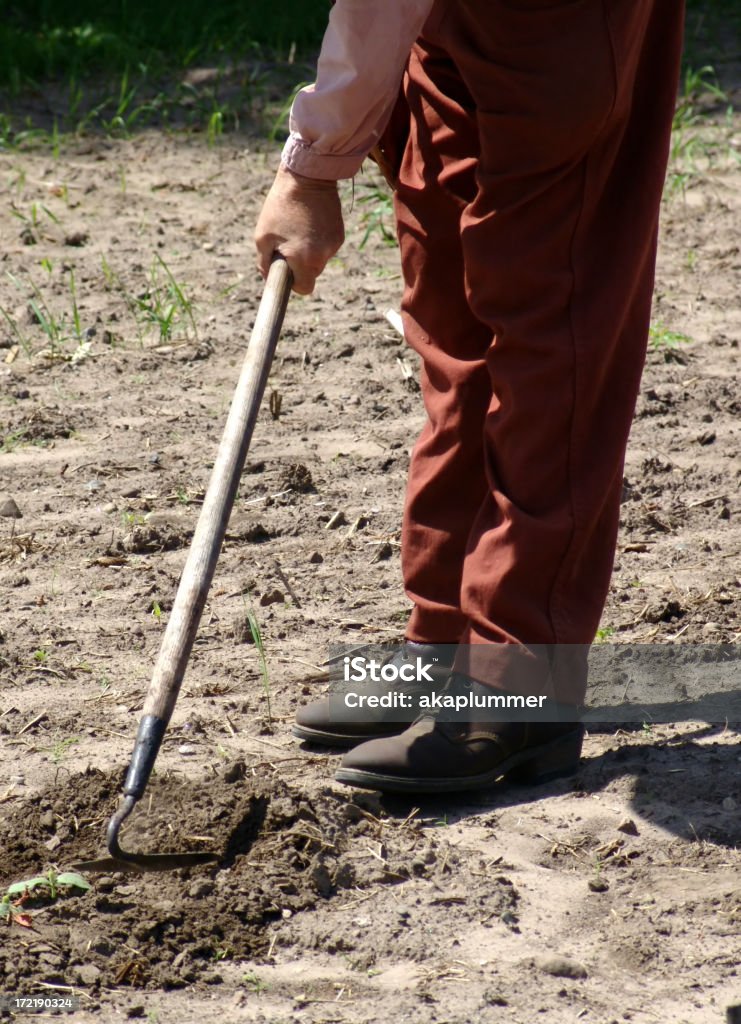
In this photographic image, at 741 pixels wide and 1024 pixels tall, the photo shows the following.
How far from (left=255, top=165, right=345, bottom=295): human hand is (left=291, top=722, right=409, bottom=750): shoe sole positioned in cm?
84

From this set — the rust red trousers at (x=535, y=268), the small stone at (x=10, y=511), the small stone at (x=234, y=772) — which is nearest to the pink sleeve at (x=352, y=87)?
the rust red trousers at (x=535, y=268)

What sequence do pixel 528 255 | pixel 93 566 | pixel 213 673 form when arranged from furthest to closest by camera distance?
pixel 93 566 → pixel 213 673 → pixel 528 255

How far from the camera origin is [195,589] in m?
2.17

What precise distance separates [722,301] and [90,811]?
9.46 ft

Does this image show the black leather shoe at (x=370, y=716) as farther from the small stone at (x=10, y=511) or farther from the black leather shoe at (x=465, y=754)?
the small stone at (x=10, y=511)

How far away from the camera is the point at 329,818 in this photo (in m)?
2.32

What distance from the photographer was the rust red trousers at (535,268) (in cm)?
214

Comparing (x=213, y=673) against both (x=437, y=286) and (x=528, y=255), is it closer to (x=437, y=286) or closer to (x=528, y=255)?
(x=437, y=286)

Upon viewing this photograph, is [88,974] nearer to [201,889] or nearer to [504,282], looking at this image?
[201,889]

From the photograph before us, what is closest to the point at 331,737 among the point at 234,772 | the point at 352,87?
the point at 234,772

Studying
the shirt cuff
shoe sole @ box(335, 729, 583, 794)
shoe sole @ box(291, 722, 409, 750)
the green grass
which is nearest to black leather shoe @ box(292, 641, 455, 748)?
shoe sole @ box(291, 722, 409, 750)

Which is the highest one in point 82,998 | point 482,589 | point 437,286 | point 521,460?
point 437,286

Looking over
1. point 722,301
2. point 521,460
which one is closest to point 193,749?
point 521,460

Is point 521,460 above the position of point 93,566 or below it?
above
